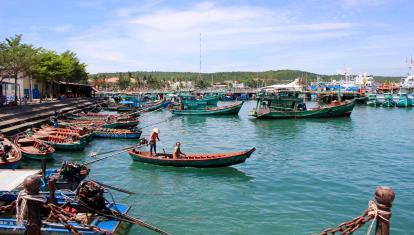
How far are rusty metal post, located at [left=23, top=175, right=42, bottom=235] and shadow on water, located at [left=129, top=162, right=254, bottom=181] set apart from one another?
14.9 m

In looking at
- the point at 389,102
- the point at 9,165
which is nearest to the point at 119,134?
the point at 9,165

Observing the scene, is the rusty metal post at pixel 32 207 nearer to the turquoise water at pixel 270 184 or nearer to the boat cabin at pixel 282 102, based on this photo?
the turquoise water at pixel 270 184

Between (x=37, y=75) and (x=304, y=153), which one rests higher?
(x=37, y=75)

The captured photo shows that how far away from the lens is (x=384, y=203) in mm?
6312

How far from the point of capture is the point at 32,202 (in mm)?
7281

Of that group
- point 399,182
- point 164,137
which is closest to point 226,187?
point 399,182

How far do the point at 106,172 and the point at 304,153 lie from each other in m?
15.4

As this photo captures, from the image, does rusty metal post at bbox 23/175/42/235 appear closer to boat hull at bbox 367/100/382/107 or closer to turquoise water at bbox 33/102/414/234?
turquoise water at bbox 33/102/414/234

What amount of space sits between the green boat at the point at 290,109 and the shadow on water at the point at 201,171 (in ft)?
115

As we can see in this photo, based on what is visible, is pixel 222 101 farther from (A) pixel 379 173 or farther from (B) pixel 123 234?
(B) pixel 123 234

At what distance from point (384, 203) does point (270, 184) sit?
14754 millimetres

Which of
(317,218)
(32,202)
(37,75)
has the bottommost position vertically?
(317,218)

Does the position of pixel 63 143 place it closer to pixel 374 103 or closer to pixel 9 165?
pixel 9 165

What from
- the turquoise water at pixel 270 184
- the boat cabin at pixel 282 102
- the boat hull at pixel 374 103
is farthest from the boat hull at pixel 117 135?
the boat hull at pixel 374 103
